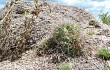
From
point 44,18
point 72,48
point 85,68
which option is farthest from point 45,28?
point 85,68

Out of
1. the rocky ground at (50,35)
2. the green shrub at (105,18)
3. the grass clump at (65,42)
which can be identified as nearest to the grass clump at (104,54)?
the rocky ground at (50,35)

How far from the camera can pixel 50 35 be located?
6.85 m

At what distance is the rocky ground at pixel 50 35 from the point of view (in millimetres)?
6238

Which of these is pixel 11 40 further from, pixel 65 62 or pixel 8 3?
pixel 65 62

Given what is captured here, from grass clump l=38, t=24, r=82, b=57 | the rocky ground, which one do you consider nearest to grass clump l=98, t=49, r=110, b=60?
the rocky ground

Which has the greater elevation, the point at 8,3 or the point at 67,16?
the point at 8,3

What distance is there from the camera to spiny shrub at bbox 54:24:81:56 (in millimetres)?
6504

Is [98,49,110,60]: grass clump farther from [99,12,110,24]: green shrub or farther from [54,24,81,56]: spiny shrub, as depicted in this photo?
[99,12,110,24]: green shrub

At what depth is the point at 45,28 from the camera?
7.43 meters

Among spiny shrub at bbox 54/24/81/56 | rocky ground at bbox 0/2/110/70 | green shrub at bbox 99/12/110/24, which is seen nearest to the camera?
rocky ground at bbox 0/2/110/70

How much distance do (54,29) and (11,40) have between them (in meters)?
1.07

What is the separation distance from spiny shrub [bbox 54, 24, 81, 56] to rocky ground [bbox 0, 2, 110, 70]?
18cm

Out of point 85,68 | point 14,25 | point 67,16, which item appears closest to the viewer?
point 85,68

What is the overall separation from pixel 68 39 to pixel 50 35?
48 centimetres
